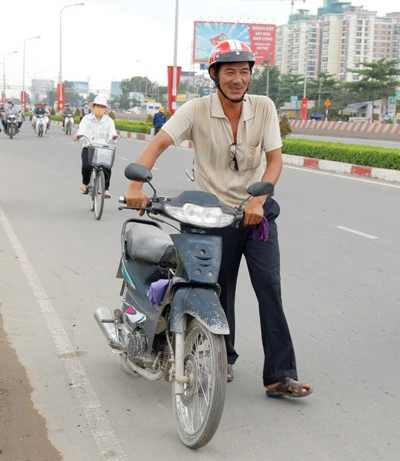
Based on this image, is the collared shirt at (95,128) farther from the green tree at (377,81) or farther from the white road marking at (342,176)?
the green tree at (377,81)

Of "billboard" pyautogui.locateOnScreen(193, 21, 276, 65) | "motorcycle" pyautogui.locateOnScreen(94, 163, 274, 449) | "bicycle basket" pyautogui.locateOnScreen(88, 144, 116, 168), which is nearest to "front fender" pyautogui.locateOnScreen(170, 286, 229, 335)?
"motorcycle" pyautogui.locateOnScreen(94, 163, 274, 449)

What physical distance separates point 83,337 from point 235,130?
6.28 ft

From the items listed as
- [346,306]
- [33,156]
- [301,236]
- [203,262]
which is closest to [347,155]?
[33,156]

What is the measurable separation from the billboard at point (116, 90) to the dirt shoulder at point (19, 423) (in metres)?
165

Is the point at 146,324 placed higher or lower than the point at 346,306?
higher

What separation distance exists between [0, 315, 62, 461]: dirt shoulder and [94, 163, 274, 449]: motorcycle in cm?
57

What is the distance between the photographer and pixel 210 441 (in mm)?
3865

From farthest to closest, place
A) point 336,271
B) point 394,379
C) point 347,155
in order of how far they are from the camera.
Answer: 1. point 347,155
2. point 336,271
3. point 394,379

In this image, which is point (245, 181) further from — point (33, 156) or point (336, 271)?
point (33, 156)

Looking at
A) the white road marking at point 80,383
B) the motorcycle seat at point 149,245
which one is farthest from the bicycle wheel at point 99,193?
the motorcycle seat at point 149,245

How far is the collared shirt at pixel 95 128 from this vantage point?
12.2 metres

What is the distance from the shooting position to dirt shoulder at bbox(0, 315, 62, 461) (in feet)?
12.2

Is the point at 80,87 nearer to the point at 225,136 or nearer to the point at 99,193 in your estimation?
the point at 99,193

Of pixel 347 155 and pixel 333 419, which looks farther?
pixel 347 155
